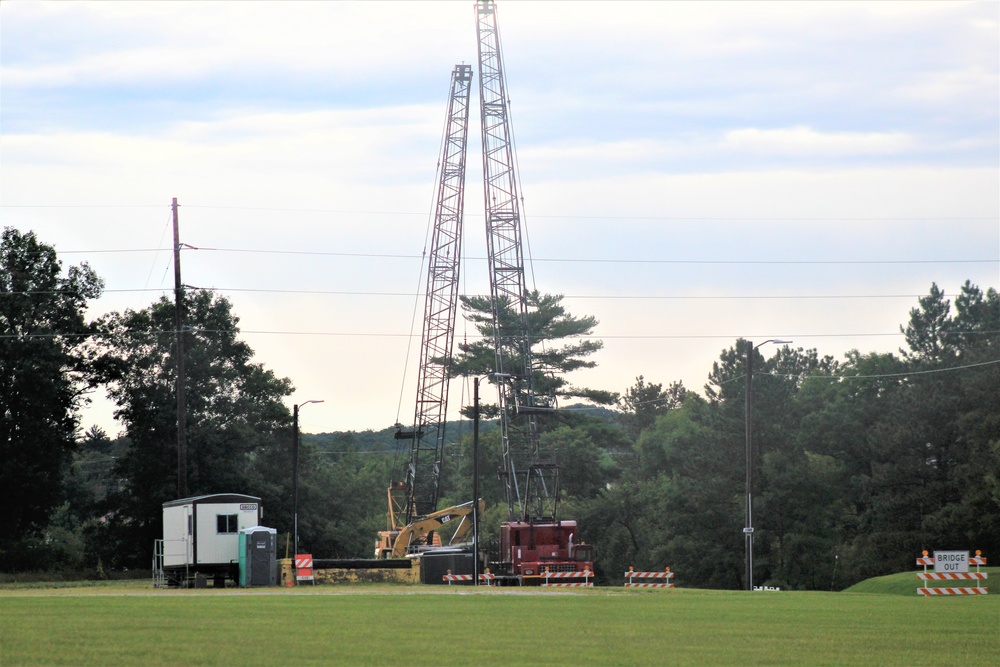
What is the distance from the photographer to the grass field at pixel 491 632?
52.6ft

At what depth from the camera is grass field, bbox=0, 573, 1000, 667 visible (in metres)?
16.0

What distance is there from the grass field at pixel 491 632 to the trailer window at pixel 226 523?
17.3 m

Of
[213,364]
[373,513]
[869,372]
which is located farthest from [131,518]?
[373,513]

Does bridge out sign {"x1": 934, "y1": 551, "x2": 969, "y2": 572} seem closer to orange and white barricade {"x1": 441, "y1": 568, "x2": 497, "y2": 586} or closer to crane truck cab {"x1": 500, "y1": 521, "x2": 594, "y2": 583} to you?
orange and white barricade {"x1": 441, "y1": 568, "x2": 497, "y2": 586}

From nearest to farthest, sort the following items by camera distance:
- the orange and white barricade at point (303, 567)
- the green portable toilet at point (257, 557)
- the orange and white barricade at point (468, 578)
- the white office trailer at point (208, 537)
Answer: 1. the orange and white barricade at point (303, 567)
2. the green portable toilet at point (257, 557)
3. the orange and white barricade at point (468, 578)
4. the white office trailer at point (208, 537)

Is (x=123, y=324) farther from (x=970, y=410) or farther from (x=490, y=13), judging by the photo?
(x=970, y=410)

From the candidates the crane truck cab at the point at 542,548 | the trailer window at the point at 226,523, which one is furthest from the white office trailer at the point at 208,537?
the crane truck cab at the point at 542,548

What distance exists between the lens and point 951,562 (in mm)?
39094

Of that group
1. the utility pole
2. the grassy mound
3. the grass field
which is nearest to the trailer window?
the utility pole

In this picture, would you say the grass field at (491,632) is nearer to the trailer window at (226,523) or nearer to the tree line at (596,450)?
the trailer window at (226,523)

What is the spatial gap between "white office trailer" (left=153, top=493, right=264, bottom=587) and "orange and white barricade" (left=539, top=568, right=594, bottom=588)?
36.5 feet

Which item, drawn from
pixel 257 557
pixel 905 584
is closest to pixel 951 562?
pixel 905 584

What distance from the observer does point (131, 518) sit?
223 feet

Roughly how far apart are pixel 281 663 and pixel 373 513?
121 meters
